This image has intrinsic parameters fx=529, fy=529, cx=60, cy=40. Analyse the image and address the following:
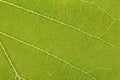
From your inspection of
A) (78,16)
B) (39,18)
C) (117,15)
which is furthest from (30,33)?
(117,15)

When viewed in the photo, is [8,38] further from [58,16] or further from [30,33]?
[58,16]

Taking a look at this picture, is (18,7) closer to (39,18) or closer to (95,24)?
(39,18)

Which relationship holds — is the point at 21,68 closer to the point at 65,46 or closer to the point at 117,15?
the point at 65,46

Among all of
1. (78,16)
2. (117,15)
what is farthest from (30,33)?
(117,15)

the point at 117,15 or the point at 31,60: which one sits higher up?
the point at 117,15

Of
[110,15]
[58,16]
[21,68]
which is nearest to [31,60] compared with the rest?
[21,68]
